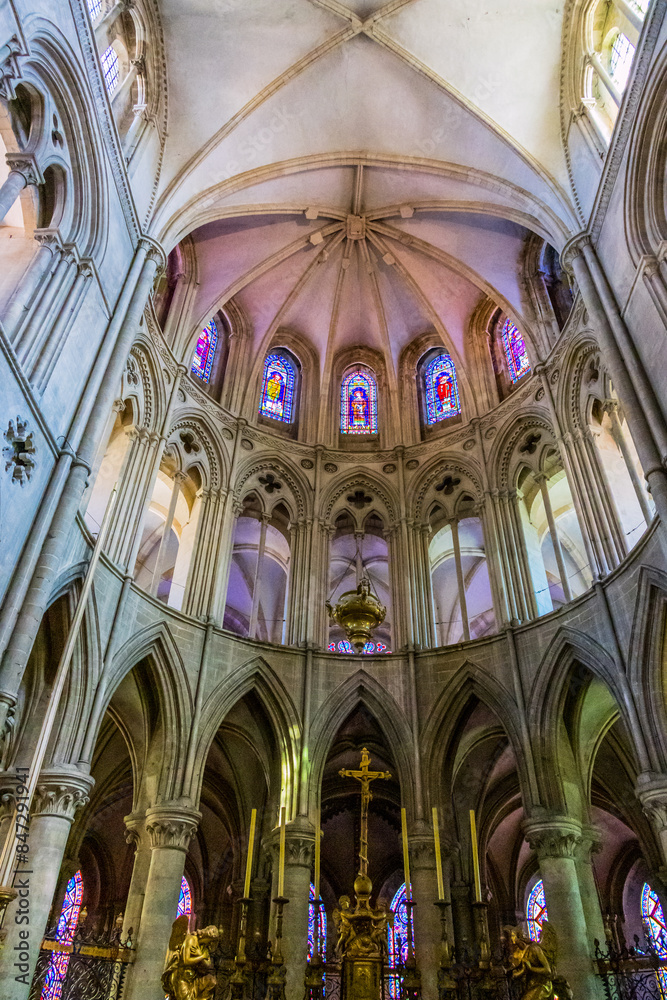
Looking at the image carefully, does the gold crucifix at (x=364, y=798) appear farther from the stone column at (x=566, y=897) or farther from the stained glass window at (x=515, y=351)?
the stained glass window at (x=515, y=351)

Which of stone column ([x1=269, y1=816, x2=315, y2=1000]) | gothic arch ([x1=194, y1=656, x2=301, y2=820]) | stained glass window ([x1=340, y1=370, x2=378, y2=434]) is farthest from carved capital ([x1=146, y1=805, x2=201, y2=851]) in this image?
stained glass window ([x1=340, y1=370, x2=378, y2=434])

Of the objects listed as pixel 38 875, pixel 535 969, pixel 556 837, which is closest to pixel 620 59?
pixel 556 837

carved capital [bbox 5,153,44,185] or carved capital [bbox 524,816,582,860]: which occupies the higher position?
carved capital [bbox 5,153,44,185]

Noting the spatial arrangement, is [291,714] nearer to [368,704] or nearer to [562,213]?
[368,704]

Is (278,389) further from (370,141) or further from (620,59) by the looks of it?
(620,59)

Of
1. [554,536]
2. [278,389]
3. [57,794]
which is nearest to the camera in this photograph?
[57,794]

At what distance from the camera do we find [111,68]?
14.4 meters

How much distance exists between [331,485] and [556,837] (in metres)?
9.40

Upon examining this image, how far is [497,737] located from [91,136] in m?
14.4

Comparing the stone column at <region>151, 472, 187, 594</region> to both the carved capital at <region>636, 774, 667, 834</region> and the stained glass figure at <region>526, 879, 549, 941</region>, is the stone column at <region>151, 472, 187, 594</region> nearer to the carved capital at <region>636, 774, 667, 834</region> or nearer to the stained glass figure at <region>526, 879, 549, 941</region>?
A: the carved capital at <region>636, 774, 667, 834</region>

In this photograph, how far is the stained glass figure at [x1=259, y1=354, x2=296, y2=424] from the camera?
20.2 meters

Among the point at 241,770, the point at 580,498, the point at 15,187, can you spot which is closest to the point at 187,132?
the point at 15,187

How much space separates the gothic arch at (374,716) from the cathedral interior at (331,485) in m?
0.08

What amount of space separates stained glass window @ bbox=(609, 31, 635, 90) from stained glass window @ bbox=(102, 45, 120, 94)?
926 centimetres
